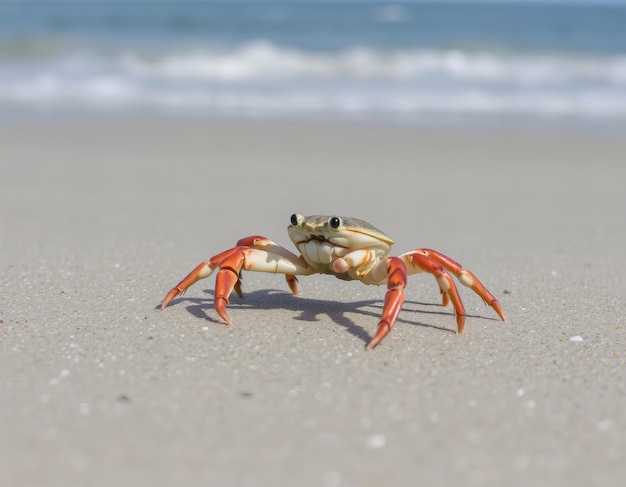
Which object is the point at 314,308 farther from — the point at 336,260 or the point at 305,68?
the point at 305,68

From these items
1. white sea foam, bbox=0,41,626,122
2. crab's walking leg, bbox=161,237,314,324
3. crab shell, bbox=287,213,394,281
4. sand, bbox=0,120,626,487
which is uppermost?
white sea foam, bbox=0,41,626,122

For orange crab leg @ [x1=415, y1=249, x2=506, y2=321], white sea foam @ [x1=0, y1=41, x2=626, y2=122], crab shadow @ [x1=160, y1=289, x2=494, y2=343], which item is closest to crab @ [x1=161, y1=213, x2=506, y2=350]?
orange crab leg @ [x1=415, y1=249, x2=506, y2=321]

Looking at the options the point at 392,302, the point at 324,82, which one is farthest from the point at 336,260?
the point at 324,82

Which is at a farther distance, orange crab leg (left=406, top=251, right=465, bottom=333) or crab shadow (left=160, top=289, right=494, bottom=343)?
crab shadow (left=160, top=289, right=494, bottom=343)

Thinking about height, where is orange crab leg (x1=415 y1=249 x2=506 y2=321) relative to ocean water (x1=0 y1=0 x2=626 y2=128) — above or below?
below

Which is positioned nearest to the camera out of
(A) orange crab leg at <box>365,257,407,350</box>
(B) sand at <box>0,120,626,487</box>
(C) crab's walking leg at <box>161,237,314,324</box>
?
(B) sand at <box>0,120,626,487</box>

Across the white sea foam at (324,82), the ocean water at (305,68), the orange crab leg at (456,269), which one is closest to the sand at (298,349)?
the orange crab leg at (456,269)

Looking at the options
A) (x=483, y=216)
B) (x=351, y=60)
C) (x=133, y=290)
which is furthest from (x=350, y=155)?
(x=351, y=60)

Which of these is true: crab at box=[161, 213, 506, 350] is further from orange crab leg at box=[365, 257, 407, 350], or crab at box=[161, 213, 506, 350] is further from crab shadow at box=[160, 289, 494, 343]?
crab shadow at box=[160, 289, 494, 343]
